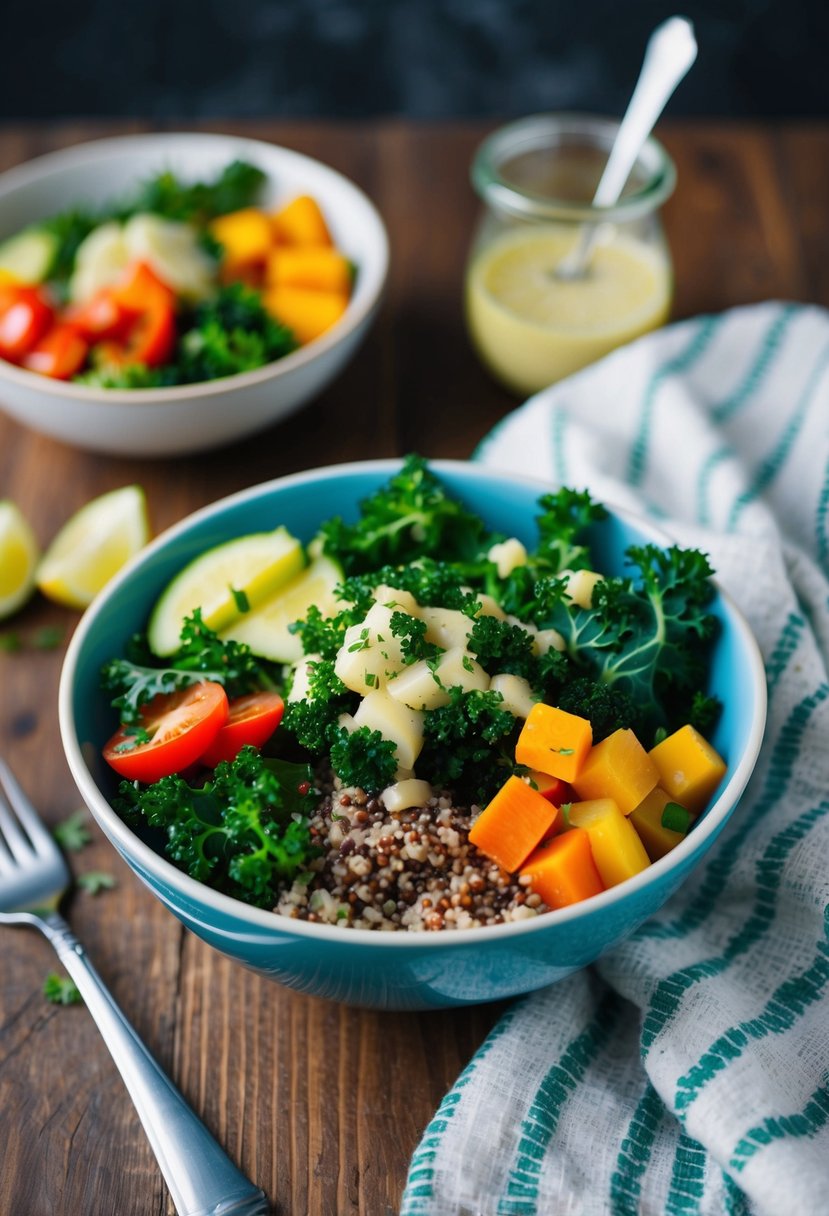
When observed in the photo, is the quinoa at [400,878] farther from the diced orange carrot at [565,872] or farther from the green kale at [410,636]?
the green kale at [410,636]

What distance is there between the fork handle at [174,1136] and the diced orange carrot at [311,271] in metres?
2.07

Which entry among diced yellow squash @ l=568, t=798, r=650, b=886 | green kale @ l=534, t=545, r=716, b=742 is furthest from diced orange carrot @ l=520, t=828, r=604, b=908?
green kale @ l=534, t=545, r=716, b=742

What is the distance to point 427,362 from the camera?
356 centimetres

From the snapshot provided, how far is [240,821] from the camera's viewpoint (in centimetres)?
185

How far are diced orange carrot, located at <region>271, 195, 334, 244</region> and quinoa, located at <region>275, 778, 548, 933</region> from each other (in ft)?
7.10

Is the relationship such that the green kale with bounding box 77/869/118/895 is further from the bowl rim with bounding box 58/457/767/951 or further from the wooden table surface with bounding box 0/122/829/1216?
the bowl rim with bounding box 58/457/767/951

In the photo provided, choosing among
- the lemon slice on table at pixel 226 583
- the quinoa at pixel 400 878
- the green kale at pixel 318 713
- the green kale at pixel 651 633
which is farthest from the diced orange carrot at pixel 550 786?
the lemon slice on table at pixel 226 583

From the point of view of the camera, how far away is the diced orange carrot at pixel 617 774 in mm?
1936

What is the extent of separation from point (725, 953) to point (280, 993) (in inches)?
31.8

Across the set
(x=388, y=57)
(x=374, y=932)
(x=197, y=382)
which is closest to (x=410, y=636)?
(x=374, y=932)

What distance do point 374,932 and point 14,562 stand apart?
1.56 m

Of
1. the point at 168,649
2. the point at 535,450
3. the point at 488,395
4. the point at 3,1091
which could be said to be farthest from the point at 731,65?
the point at 3,1091

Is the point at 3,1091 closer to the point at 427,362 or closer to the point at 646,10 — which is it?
the point at 427,362

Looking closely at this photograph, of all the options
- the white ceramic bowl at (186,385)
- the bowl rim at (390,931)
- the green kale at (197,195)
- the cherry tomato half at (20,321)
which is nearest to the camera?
the bowl rim at (390,931)
